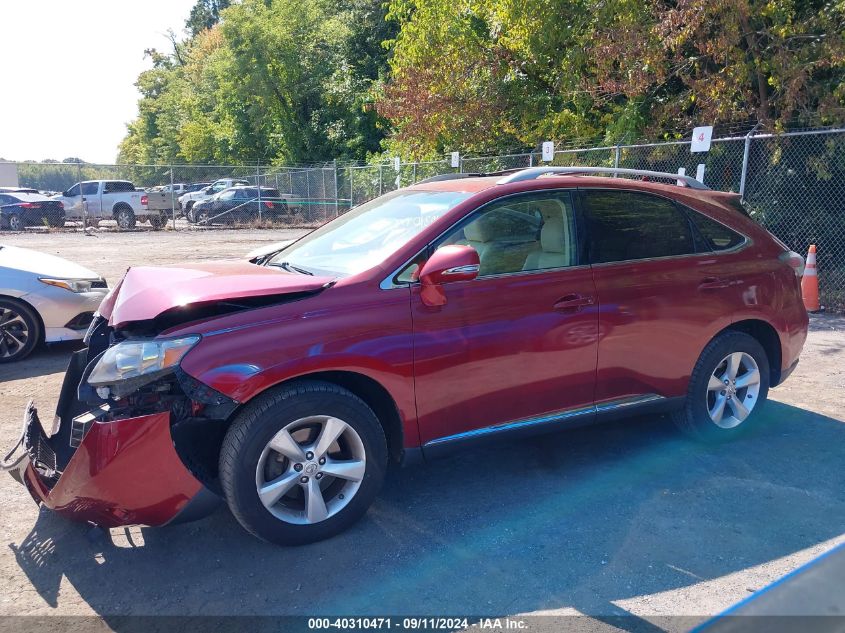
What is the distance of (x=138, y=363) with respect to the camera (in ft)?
10.1

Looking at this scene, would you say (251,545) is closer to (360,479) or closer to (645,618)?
(360,479)

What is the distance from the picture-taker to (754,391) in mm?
A: 4762

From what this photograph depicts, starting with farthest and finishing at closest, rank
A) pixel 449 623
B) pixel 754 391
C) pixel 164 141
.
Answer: pixel 164 141, pixel 754 391, pixel 449 623

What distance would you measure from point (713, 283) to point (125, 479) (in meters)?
3.65

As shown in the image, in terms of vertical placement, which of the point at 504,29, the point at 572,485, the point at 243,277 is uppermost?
the point at 504,29

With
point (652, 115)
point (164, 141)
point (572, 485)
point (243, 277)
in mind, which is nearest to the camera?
point (243, 277)

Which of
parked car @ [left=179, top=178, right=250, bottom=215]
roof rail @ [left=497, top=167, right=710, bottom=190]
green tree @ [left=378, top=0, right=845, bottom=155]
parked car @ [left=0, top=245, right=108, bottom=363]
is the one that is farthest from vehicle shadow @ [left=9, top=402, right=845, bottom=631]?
parked car @ [left=179, top=178, right=250, bottom=215]

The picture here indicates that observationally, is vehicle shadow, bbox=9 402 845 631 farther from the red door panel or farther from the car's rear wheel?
the car's rear wheel

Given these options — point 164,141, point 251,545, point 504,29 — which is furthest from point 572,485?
point 164,141

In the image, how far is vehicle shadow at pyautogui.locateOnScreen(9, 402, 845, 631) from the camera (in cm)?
296

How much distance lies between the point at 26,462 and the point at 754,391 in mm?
4485

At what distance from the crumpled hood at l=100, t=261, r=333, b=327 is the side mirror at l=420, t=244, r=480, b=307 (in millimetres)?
501

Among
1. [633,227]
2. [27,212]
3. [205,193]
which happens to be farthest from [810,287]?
[205,193]

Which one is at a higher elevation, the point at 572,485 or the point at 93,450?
the point at 93,450
